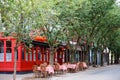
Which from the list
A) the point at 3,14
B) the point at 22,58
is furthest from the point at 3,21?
the point at 22,58

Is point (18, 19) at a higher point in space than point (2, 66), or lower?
higher

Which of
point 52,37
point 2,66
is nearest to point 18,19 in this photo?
point 52,37

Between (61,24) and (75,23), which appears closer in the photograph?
(61,24)

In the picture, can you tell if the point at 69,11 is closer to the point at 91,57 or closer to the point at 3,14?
the point at 3,14

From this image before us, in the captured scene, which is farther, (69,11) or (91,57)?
Answer: (91,57)

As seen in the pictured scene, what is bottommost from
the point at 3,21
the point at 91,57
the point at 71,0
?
the point at 91,57

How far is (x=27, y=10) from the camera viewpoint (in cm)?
2222

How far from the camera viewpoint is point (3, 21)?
23.4 metres

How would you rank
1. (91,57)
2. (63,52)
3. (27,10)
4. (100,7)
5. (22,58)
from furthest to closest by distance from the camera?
(91,57) → (63,52) → (100,7) → (22,58) → (27,10)

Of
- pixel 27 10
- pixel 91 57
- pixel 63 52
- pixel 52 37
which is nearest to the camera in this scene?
pixel 27 10

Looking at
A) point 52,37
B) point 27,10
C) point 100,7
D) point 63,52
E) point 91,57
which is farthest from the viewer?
point 91,57

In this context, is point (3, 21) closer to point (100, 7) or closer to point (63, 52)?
point (100, 7)

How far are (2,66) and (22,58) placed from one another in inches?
85.1

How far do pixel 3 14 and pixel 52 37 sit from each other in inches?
543
